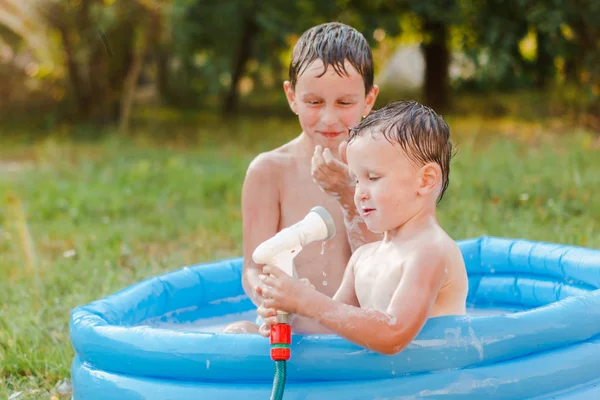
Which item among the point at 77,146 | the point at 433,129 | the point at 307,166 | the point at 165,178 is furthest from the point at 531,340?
the point at 77,146

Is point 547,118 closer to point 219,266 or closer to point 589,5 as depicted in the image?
point 589,5

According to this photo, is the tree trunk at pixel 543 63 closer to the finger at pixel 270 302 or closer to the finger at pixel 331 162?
the finger at pixel 331 162

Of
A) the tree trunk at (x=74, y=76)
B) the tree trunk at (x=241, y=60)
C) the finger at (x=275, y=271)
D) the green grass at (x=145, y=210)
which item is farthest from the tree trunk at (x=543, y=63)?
the finger at (x=275, y=271)

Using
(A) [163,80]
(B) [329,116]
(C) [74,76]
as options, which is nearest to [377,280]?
(B) [329,116]

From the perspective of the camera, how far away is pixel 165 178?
7273mm

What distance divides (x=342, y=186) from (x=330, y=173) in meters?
0.07

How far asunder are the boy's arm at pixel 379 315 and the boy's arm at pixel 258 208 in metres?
0.86

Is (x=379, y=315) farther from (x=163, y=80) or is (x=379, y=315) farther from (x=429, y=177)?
(x=163, y=80)

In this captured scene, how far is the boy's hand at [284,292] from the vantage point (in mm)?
2188

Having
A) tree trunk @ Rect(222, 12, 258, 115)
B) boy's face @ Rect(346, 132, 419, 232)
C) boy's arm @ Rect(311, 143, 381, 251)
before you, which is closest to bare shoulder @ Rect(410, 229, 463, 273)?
boy's face @ Rect(346, 132, 419, 232)

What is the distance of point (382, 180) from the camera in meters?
2.33

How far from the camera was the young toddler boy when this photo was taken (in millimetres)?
2883

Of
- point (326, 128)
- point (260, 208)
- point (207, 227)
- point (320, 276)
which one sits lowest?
→ point (207, 227)

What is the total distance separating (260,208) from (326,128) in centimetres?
40
